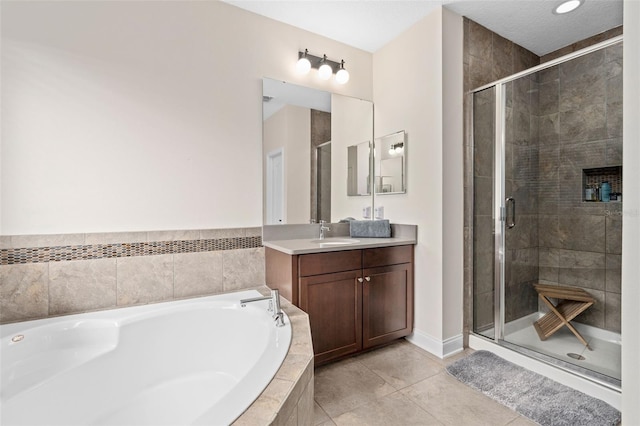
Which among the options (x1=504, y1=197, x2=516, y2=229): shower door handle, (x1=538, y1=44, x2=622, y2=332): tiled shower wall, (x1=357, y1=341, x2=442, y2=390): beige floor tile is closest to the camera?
(x1=357, y1=341, x2=442, y2=390): beige floor tile

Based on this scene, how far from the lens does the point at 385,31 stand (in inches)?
100

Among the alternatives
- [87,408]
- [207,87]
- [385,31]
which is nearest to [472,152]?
[385,31]

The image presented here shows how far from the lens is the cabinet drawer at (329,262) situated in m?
1.99

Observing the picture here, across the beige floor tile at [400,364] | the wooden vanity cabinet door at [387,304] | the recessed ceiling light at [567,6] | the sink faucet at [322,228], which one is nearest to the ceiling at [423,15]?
the recessed ceiling light at [567,6]

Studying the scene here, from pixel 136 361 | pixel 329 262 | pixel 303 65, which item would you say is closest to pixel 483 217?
pixel 329 262

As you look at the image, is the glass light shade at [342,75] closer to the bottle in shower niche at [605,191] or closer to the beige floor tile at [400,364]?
→ the bottle in shower niche at [605,191]

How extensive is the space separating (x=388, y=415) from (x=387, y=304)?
2.69 feet

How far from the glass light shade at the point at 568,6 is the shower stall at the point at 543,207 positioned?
51 centimetres

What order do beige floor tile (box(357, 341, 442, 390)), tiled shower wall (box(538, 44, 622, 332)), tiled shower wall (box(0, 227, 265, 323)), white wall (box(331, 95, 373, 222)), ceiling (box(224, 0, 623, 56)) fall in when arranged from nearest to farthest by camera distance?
tiled shower wall (box(0, 227, 265, 323)) < beige floor tile (box(357, 341, 442, 390)) < tiled shower wall (box(538, 44, 622, 332)) < ceiling (box(224, 0, 623, 56)) < white wall (box(331, 95, 373, 222))

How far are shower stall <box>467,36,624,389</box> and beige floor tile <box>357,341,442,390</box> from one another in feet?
1.81

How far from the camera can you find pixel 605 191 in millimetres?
2158

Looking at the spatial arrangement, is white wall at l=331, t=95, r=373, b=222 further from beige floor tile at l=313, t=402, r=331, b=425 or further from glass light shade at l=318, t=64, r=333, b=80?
beige floor tile at l=313, t=402, r=331, b=425

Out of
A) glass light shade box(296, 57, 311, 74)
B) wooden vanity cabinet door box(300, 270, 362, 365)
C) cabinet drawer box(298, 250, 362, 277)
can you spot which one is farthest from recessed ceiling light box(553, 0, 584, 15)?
wooden vanity cabinet door box(300, 270, 362, 365)

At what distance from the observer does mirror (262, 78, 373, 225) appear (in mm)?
2385
